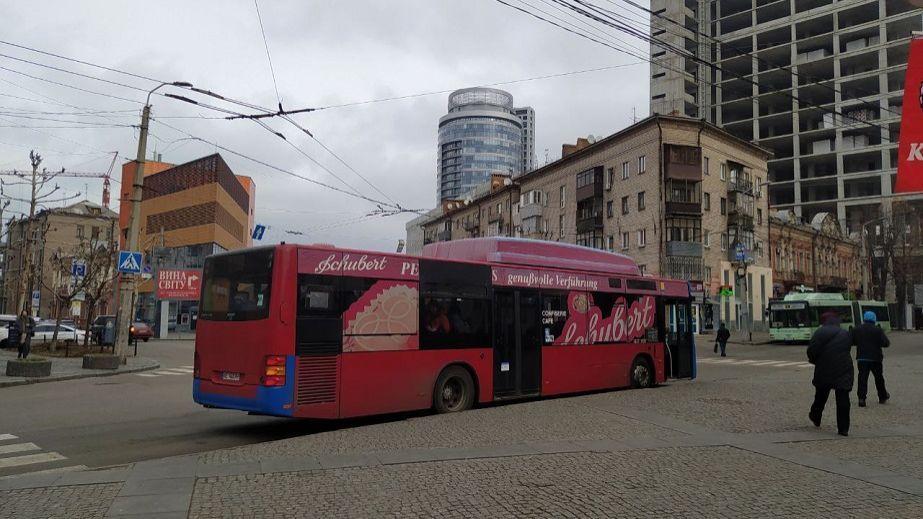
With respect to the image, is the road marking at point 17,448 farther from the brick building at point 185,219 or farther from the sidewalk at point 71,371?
the brick building at point 185,219

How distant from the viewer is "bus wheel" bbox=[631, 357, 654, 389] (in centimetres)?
1536

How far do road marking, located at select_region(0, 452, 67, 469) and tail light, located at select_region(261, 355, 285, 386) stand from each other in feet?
8.38

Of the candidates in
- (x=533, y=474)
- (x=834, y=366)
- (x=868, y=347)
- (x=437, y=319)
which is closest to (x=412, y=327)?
(x=437, y=319)

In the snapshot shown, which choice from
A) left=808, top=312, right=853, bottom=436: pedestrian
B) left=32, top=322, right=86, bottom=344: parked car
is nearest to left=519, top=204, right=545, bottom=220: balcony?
left=32, top=322, right=86, bottom=344: parked car

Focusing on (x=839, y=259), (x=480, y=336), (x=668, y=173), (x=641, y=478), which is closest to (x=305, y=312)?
(x=480, y=336)

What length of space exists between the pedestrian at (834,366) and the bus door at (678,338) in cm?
691

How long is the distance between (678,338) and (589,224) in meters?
40.2

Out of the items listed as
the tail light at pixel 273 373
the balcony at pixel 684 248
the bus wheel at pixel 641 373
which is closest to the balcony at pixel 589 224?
the balcony at pixel 684 248

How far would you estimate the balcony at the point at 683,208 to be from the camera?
49.5 meters

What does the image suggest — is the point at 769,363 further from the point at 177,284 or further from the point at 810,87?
the point at 810,87

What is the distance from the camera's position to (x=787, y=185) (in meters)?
86.4

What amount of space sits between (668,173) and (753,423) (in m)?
42.3

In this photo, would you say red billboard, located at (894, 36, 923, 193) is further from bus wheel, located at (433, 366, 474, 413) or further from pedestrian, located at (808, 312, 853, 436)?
bus wheel, located at (433, 366, 474, 413)

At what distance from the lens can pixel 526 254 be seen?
Result: 13.4m
